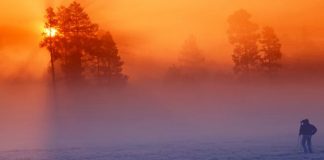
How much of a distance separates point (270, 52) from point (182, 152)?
5898 centimetres

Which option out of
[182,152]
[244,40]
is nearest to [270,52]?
[244,40]

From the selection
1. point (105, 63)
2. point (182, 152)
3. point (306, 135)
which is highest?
point (105, 63)

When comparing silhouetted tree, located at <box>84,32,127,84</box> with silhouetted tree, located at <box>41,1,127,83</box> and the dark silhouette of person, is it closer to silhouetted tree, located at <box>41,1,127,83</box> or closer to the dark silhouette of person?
silhouetted tree, located at <box>41,1,127,83</box>

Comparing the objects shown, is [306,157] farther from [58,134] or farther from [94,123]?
[94,123]

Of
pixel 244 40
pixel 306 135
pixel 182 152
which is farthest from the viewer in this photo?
pixel 244 40

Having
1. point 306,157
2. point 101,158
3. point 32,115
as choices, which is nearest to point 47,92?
point 32,115

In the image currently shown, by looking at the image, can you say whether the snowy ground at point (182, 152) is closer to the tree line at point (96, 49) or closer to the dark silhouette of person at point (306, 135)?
the dark silhouette of person at point (306, 135)

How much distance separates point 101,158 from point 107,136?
21981 millimetres

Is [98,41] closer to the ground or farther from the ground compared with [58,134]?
farther from the ground

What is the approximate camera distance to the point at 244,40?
92875mm

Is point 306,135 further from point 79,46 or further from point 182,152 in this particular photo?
point 79,46

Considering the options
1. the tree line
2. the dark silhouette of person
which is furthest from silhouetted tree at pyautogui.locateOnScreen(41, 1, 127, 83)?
the dark silhouette of person

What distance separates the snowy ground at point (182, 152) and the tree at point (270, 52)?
166 ft

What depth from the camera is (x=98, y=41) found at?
86.4 m
